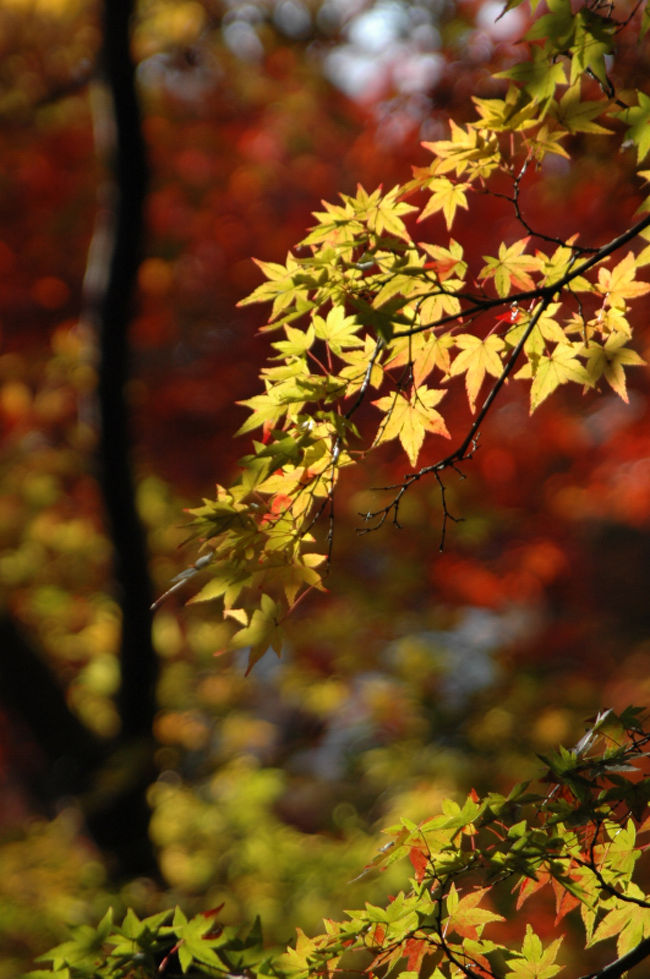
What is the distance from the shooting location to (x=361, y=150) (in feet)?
19.2

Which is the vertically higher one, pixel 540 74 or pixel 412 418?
pixel 540 74

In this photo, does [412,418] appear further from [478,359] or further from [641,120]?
[641,120]

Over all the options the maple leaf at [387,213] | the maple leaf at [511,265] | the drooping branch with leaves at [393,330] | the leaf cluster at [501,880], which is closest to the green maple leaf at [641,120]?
the drooping branch with leaves at [393,330]

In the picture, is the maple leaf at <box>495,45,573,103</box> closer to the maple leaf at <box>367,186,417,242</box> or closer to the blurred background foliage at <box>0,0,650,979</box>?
the maple leaf at <box>367,186,417,242</box>

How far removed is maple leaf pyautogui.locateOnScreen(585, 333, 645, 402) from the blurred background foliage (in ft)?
8.54

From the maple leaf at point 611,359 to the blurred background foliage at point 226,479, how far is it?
2.60 metres

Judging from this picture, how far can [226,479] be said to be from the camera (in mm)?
5121

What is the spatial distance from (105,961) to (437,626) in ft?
13.0

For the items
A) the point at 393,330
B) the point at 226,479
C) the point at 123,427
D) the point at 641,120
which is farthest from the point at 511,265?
the point at 226,479

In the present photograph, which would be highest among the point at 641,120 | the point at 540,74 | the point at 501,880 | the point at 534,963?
the point at 540,74

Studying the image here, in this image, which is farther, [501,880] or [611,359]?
[611,359]

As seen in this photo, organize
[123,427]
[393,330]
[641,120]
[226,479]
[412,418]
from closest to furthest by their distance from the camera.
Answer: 1. [393,330]
2. [641,120]
3. [412,418]
4. [123,427]
5. [226,479]

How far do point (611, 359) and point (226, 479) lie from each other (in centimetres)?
389

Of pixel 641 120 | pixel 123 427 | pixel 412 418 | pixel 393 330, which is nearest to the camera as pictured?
pixel 393 330
